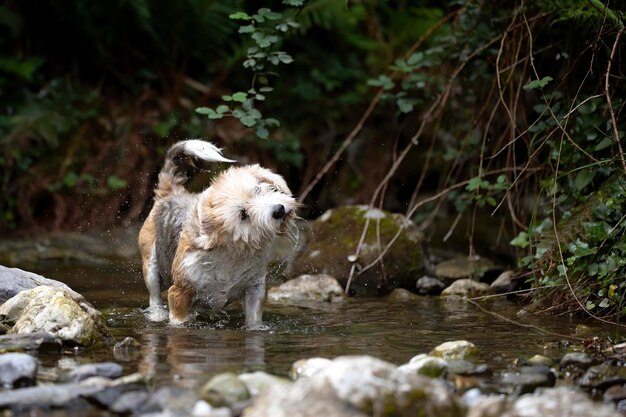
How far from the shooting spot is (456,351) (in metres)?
5.71

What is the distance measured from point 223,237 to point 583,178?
2997mm

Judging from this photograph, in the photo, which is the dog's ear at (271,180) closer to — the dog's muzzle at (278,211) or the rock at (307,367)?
the dog's muzzle at (278,211)

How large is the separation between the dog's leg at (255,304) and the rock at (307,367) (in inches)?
72.4

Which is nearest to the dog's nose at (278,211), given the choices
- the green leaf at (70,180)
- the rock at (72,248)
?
the rock at (72,248)

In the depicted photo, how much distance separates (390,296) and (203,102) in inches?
219

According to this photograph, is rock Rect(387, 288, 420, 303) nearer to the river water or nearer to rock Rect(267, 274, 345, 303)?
the river water

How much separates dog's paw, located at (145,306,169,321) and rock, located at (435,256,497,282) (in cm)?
296

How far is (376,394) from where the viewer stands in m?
4.15

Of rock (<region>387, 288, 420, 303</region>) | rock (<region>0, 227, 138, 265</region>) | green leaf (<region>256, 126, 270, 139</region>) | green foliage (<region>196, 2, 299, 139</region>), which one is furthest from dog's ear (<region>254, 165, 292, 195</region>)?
rock (<region>0, 227, 138, 265</region>)

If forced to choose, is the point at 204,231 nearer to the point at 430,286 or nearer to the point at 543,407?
the point at 430,286

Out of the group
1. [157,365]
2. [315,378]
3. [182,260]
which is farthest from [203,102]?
[315,378]

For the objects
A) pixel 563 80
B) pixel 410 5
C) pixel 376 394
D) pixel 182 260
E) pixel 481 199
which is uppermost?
pixel 410 5

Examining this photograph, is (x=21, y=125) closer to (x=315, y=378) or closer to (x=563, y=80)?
(x=563, y=80)

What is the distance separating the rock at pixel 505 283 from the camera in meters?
8.38
